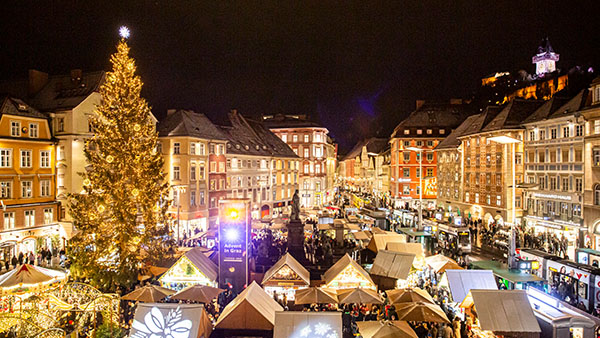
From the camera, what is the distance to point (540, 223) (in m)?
38.9

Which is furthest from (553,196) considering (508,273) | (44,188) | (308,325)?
(44,188)

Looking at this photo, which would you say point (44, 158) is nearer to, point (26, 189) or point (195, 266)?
point (26, 189)

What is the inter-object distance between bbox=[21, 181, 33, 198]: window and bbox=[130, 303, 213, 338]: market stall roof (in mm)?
24855

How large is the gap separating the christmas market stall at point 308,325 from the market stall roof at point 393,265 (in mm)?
9243

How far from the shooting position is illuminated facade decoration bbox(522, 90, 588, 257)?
34.5 m

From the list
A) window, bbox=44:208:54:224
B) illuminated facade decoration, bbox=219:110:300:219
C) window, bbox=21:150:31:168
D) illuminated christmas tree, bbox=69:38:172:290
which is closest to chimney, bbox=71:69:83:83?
window, bbox=21:150:31:168

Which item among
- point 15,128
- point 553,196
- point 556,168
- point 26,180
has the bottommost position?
point 553,196

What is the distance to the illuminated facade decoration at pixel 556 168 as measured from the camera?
34.5m

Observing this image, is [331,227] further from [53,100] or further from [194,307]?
[53,100]

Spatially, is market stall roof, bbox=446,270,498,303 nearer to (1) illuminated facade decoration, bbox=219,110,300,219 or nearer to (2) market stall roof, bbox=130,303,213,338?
(2) market stall roof, bbox=130,303,213,338

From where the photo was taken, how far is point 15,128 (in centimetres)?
3066

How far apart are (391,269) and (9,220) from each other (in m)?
27.9

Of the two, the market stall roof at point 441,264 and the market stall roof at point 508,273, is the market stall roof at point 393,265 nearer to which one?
the market stall roof at point 441,264

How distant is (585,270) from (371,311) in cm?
1070
